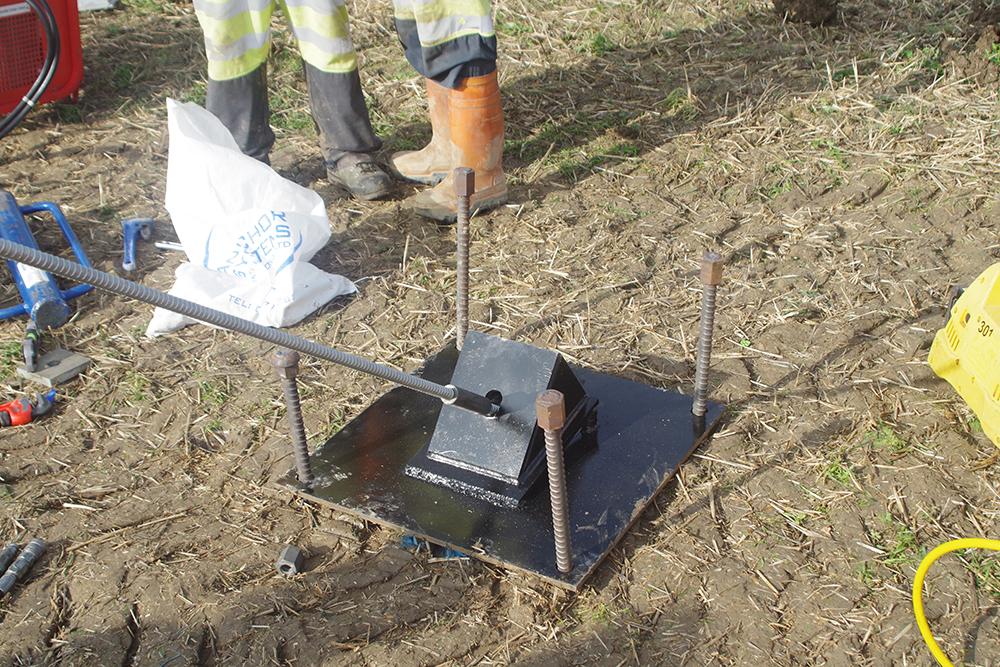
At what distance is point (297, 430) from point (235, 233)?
4.15 ft

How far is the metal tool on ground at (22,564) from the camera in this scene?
10.0ft

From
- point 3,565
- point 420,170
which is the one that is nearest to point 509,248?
point 420,170

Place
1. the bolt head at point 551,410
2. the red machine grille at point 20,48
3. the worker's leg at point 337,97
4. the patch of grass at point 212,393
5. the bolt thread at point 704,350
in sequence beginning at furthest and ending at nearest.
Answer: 1. the red machine grille at point 20,48
2. the worker's leg at point 337,97
3. the patch of grass at point 212,393
4. the bolt thread at point 704,350
5. the bolt head at point 551,410

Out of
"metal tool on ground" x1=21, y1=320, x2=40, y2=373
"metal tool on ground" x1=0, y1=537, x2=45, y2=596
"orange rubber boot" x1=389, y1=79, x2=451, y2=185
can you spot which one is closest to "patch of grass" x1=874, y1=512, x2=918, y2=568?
"metal tool on ground" x1=0, y1=537, x2=45, y2=596

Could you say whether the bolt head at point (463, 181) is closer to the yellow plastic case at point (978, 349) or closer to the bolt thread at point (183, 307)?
the bolt thread at point (183, 307)

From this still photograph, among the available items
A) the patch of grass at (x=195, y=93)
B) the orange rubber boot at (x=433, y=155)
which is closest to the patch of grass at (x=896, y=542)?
the orange rubber boot at (x=433, y=155)

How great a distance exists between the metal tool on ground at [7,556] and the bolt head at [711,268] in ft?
7.52

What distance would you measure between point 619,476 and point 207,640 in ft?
4.36

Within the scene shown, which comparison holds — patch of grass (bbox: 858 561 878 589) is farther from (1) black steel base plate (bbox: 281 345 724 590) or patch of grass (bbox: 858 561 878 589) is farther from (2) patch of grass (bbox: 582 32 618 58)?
(2) patch of grass (bbox: 582 32 618 58)

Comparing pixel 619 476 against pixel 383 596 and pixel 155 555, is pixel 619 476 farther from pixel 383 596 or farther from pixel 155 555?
pixel 155 555

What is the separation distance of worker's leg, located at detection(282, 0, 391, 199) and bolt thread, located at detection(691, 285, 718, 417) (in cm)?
216

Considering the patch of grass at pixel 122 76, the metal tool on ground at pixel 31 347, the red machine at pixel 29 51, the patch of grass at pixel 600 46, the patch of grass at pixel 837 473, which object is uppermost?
the red machine at pixel 29 51

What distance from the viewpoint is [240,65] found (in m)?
4.68

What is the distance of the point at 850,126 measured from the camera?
520 cm
